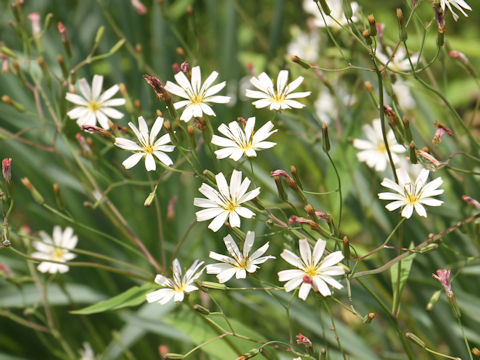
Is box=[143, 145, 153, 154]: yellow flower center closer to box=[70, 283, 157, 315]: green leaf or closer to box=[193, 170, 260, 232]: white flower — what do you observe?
box=[193, 170, 260, 232]: white flower

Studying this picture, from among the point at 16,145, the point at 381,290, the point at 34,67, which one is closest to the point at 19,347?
the point at 16,145

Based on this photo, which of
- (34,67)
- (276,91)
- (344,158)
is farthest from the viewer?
(34,67)

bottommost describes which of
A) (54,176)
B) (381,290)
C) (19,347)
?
(19,347)

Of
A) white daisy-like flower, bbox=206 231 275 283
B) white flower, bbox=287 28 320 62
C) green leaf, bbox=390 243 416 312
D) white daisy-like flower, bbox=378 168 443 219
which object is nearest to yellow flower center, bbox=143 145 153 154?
white daisy-like flower, bbox=206 231 275 283

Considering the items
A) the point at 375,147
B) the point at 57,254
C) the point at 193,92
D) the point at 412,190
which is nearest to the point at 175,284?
the point at 193,92

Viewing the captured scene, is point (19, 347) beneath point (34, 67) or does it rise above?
beneath

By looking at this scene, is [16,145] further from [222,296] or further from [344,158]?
[344,158]

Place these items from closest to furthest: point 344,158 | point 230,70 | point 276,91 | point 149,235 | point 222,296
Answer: point 276,91
point 344,158
point 222,296
point 149,235
point 230,70

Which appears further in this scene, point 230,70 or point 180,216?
point 230,70

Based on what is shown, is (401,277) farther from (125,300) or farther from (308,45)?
(308,45)
